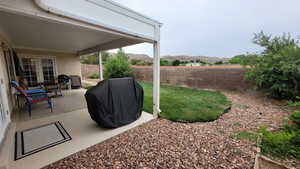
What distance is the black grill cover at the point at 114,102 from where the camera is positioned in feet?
7.70

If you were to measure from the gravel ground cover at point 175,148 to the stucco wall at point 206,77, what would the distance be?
12.2ft

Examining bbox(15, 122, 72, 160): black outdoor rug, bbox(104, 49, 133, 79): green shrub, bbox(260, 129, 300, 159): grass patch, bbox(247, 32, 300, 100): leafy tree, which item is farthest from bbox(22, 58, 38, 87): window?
bbox(247, 32, 300, 100): leafy tree

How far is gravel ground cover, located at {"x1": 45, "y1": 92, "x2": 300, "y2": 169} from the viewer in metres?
1.59

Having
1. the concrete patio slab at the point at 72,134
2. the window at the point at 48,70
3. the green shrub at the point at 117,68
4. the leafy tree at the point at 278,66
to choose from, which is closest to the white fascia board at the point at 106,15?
the concrete patio slab at the point at 72,134

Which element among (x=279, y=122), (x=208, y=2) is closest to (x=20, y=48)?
(x=208, y=2)

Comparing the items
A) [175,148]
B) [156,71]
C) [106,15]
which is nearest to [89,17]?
[106,15]

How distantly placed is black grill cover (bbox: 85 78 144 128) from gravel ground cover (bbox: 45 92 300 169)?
40 centimetres

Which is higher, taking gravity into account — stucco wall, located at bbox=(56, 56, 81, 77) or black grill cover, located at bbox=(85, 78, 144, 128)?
stucco wall, located at bbox=(56, 56, 81, 77)

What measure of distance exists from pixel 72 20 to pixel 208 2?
6193 millimetres

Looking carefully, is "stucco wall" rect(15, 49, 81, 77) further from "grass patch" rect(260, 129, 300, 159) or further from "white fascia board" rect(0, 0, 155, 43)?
"grass patch" rect(260, 129, 300, 159)

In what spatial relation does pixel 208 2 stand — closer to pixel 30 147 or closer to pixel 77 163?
pixel 77 163

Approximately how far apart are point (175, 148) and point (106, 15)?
255cm

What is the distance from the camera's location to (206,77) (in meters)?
7.13

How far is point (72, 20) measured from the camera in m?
1.59
